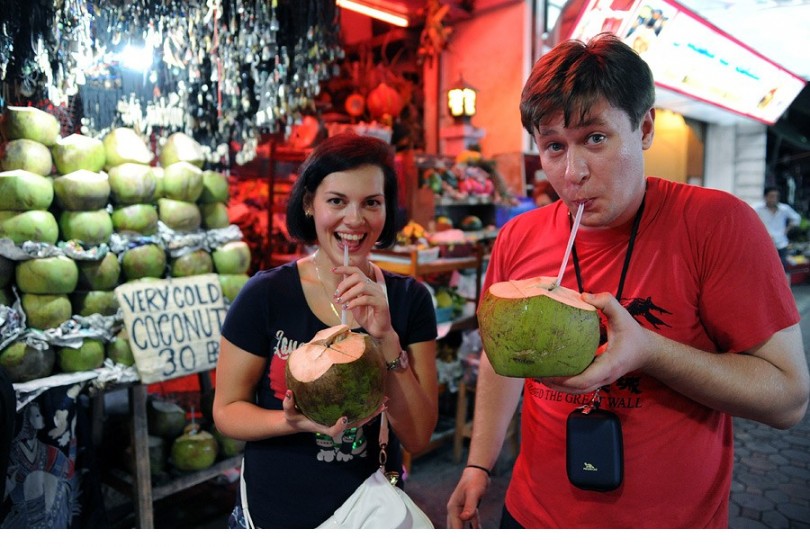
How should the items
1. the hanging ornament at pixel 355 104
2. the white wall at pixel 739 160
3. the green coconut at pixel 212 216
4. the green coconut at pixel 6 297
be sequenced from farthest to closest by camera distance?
the white wall at pixel 739 160 < the hanging ornament at pixel 355 104 < the green coconut at pixel 212 216 < the green coconut at pixel 6 297

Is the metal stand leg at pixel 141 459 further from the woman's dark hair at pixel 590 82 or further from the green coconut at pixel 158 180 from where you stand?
the woman's dark hair at pixel 590 82

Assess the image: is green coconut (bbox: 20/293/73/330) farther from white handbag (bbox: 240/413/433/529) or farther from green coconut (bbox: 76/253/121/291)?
white handbag (bbox: 240/413/433/529)

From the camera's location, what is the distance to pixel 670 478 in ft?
3.79

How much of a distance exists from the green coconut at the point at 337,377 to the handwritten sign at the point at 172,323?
5.39ft

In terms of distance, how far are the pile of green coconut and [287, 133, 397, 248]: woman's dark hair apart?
4.24 ft

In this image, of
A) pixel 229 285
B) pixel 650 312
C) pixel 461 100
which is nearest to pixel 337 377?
pixel 650 312

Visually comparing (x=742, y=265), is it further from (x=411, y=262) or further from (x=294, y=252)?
(x=294, y=252)

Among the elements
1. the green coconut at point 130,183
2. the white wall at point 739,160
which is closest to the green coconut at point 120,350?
the green coconut at point 130,183

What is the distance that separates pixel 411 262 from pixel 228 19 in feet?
5.34

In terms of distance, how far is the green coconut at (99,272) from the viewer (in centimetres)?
254

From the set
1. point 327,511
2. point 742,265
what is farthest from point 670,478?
point 327,511

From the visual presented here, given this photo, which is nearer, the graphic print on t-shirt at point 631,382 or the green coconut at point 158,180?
the graphic print on t-shirt at point 631,382

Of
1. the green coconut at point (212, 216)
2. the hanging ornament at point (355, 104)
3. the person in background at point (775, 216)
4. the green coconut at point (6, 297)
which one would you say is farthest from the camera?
the person in background at point (775, 216)
